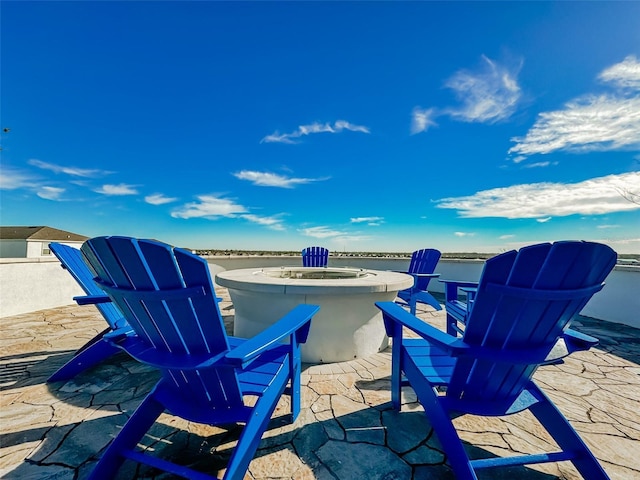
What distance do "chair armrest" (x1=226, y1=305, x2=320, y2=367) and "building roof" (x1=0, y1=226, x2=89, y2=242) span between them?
27.6m

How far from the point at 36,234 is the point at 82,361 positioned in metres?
28.0

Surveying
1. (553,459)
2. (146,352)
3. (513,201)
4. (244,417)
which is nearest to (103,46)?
(146,352)

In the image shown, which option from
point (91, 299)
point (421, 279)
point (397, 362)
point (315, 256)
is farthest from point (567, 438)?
point (315, 256)

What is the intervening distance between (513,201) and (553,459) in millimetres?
11759

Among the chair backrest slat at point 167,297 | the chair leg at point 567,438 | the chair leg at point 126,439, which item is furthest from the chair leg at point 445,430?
the chair leg at point 126,439

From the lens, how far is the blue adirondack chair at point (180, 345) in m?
0.96

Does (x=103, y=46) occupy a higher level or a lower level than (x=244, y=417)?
higher

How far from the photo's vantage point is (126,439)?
126 centimetres

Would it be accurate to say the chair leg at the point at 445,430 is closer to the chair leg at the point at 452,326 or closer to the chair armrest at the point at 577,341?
the chair armrest at the point at 577,341

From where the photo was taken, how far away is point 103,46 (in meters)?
5.24

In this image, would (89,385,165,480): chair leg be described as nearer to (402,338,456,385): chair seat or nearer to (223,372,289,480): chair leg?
(223,372,289,480): chair leg

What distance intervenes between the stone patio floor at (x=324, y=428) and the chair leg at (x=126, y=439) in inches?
5.2

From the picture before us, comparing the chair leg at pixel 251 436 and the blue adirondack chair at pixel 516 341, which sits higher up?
the blue adirondack chair at pixel 516 341

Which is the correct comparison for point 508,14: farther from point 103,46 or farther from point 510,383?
point 103,46
